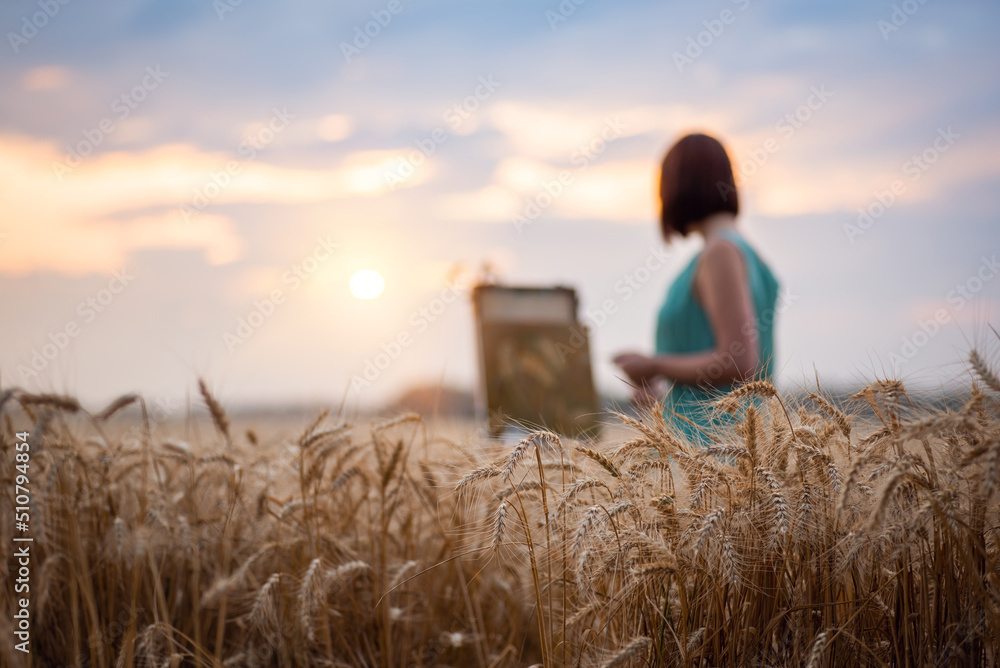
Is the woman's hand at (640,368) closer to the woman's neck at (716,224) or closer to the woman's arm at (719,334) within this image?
the woman's arm at (719,334)

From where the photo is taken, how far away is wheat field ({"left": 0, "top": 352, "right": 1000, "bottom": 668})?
116 centimetres

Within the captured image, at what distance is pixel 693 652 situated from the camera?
3.99 feet

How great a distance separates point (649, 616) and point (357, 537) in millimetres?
1214

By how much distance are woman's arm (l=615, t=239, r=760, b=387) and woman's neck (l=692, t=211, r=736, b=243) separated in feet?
0.51

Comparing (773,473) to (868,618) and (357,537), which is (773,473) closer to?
(868,618)

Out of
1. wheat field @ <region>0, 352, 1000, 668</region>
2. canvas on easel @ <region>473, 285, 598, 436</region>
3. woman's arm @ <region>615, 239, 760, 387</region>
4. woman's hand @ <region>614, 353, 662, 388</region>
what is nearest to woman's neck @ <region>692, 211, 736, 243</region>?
woman's arm @ <region>615, 239, 760, 387</region>

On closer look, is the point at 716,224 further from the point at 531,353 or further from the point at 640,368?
the point at 531,353

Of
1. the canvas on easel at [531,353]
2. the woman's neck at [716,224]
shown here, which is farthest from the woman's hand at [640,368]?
the canvas on easel at [531,353]

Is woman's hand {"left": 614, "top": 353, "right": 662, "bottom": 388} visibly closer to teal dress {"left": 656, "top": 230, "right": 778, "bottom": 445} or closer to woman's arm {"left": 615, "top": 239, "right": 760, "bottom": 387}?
woman's arm {"left": 615, "top": 239, "right": 760, "bottom": 387}

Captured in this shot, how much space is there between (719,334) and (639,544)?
1.22m

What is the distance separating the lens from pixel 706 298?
237cm

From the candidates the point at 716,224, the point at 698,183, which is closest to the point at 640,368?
the point at 716,224

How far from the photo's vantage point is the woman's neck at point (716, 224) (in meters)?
2.52

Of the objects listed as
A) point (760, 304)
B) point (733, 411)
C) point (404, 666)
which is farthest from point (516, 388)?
point (733, 411)
